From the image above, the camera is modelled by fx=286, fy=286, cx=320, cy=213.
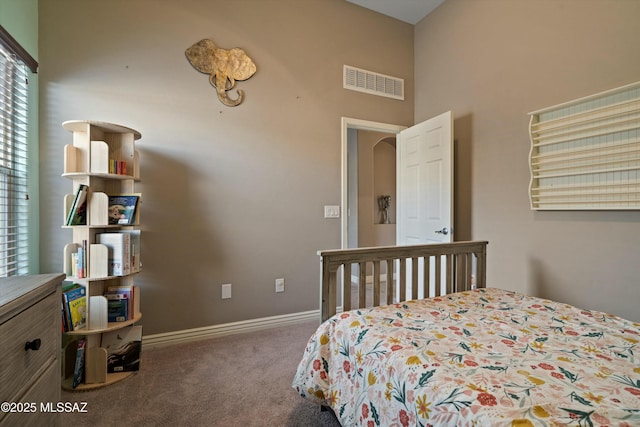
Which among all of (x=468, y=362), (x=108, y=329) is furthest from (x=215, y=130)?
(x=468, y=362)

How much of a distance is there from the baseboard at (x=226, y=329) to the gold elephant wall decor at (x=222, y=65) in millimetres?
1924

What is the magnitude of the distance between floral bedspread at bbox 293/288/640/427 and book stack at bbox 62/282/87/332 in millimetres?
1432

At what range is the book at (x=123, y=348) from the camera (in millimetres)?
1856

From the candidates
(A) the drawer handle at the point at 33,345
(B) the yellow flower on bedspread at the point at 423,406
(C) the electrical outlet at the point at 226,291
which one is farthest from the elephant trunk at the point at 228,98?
(B) the yellow flower on bedspread at the point at 423,406

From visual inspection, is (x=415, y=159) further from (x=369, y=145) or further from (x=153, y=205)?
(x=153, y=205)

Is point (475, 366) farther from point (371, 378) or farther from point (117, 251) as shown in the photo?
point (117, 251)

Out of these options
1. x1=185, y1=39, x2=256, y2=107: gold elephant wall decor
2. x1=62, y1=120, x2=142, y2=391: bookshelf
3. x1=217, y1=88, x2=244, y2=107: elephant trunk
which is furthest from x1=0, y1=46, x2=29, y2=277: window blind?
x1=217, y1=88, x2=244, y2=107: elephant trunk

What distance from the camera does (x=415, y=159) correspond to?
301 cm

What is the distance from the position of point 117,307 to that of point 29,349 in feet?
4.15

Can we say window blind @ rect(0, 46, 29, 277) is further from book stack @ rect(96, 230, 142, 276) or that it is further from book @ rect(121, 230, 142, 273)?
book @ rect(121, 230, 142, 273)

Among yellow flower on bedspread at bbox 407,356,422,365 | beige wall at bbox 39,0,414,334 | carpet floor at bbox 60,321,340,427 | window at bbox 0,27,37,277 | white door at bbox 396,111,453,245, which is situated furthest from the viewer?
white door at bbox 396,111,453,245

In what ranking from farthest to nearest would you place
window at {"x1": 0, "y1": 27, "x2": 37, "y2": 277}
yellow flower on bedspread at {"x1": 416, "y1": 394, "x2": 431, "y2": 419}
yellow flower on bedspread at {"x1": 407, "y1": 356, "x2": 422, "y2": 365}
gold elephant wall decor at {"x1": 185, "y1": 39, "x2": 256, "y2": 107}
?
gold elephant wall decor at {"x1": 185, "y1": 39, "x2": 256, "y2": 107} → window at {"x1": 0, "y1": 27, "x2": 37, "y2": 277} → yellow flower on bedspread at {"x1": 407, "y1": 356, "x2": 422, "y2": 365} → yellow flower on bedspread at {"x1": 416, "y1": 394, "x2": 431, "y2": 419}

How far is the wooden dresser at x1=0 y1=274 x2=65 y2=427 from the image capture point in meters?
0.67

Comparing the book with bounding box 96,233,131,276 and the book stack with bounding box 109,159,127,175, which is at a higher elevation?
the book stack with bounding box 109,159,127,175
